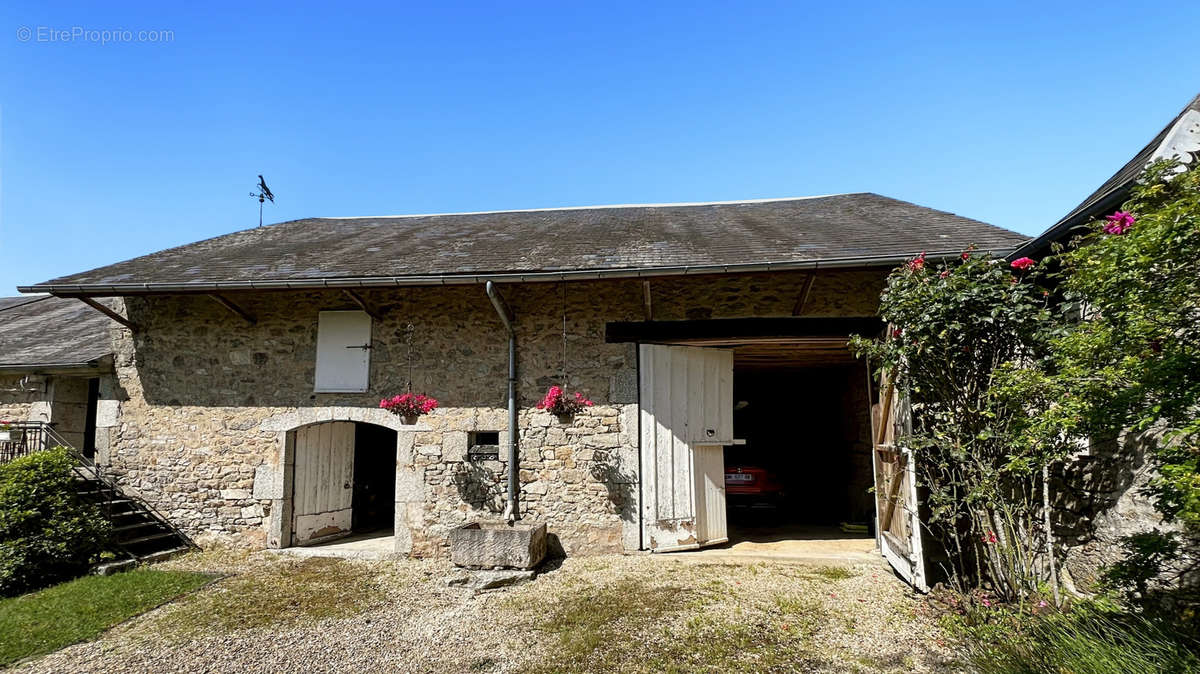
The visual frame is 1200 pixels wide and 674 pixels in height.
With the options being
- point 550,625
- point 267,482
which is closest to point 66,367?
point 267,482

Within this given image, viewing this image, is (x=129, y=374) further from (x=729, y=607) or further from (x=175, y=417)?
(x=729, y=607)

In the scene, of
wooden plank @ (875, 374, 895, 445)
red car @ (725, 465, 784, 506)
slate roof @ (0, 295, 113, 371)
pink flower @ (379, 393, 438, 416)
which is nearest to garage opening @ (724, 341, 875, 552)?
red car @ (725, 465, 784, 506)

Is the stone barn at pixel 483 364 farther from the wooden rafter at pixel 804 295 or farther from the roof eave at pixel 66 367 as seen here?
the roof eave at pixel 66 367

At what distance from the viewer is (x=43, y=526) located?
5508mm

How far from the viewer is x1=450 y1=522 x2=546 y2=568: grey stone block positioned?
212 inches

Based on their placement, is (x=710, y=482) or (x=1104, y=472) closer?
(x=1104, y=472)

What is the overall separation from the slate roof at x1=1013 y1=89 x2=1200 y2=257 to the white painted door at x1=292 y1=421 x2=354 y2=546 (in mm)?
6963

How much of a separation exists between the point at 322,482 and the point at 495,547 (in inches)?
114

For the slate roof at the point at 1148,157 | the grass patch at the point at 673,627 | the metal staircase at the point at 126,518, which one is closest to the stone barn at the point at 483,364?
the metal staircase at the point at 126,518

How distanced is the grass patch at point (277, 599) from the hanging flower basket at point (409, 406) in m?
1.51

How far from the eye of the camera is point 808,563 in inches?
223

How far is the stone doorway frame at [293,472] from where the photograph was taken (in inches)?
246

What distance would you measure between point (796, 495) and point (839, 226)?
17.6ft

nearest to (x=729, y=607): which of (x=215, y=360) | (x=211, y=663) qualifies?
(x=211, y=663)
